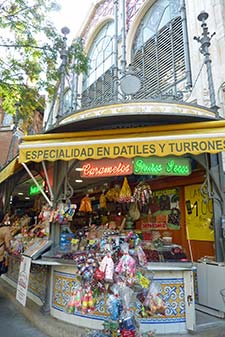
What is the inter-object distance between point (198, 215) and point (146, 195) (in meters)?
1.27

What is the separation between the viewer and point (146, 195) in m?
5.79

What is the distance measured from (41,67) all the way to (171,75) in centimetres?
393

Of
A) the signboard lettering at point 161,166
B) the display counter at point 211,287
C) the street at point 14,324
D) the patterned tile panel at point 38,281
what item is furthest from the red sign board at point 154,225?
the street at point 14,324

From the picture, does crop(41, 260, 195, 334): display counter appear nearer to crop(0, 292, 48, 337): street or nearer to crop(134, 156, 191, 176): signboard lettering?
crop(0, 292, 48, 337): street

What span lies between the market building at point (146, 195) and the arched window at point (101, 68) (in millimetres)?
3850

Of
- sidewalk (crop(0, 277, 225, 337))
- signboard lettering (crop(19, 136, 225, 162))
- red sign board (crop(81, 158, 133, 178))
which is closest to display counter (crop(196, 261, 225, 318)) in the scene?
sidewalk (crop(0, 277, 225, 337))

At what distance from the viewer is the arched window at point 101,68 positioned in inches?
441

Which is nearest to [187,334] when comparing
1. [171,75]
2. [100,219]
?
[100,219]

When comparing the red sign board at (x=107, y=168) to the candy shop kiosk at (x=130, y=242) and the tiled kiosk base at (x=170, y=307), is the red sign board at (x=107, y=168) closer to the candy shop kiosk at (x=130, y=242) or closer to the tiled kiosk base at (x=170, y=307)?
the candy shop kiosk at (x=130, y=242)

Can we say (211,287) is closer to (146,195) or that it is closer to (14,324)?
(146,195)

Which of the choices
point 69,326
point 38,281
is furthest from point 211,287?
point 38,281

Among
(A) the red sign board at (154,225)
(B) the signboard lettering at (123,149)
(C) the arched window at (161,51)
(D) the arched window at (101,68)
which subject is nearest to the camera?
(B) the signboard lettering at (123,149)

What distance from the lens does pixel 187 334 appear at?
386 cm

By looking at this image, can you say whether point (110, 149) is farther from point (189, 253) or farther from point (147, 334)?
point (189, 253)
